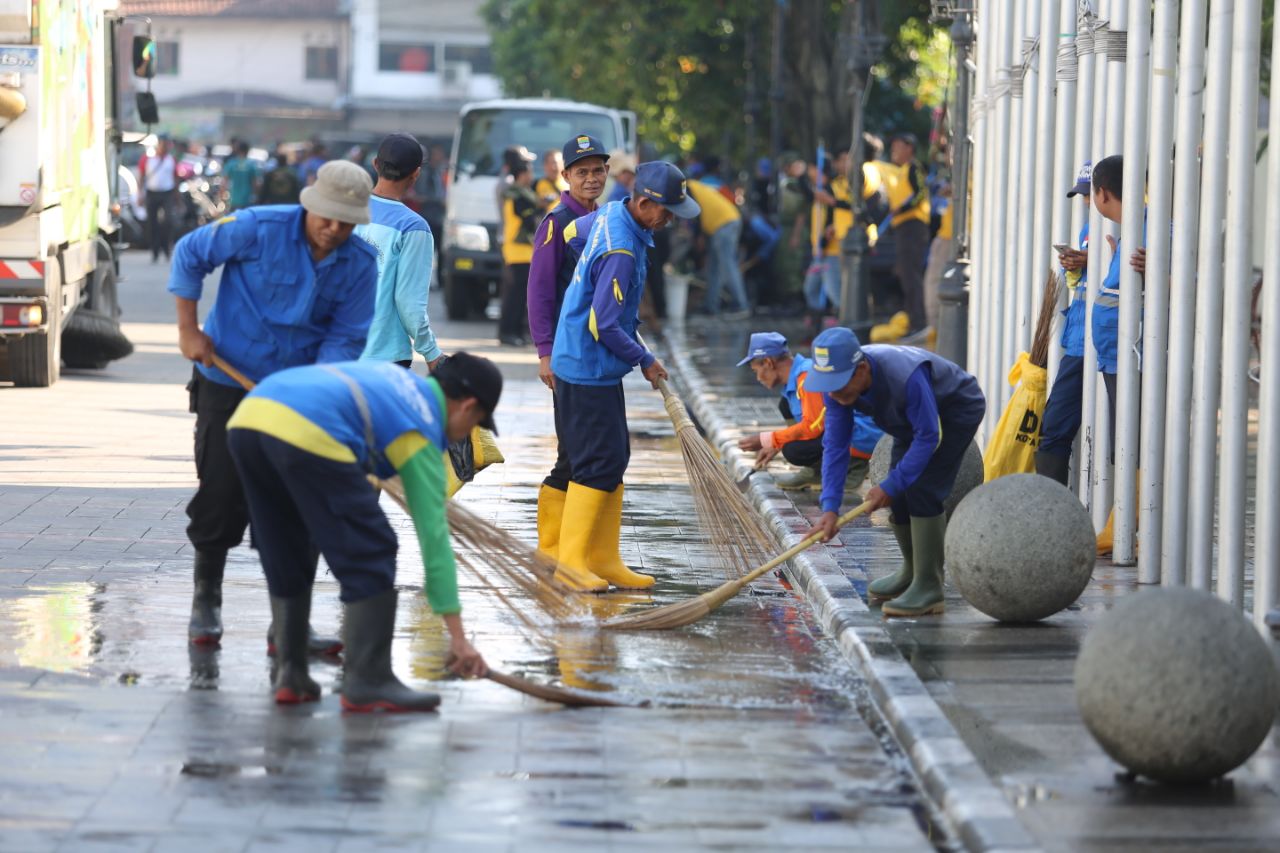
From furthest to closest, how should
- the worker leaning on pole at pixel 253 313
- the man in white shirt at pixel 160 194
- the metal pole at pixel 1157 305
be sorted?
the man in white shirt at pixel 160 194, the metal pole at pixel 1157 305, the worker leaning on pole at pixel 253 313

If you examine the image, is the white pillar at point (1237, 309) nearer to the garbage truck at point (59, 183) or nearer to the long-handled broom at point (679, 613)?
the long-handled broom at point (679, 613)

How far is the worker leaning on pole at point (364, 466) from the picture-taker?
6.66 metres

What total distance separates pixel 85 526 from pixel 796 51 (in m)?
21.3

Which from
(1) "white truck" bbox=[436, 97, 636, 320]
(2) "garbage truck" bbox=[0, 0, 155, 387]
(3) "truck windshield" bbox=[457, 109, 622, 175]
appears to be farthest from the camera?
(3) "truck windshield" bbox=[457, 109, 622, 175]

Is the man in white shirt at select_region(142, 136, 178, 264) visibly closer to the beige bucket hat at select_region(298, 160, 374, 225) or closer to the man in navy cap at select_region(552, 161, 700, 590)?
the man in navy cap at select_region(552, 161, 700, 590)

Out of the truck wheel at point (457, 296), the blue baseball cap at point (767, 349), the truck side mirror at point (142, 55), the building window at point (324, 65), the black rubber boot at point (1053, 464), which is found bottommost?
the truck wheel at point (457, 296)

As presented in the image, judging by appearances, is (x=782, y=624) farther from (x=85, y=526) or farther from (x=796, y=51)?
(x=796, y=51)

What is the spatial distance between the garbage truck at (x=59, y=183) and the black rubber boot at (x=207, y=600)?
8.54 metres

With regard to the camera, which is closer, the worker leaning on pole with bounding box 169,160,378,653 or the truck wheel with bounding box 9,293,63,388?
the worker leaning on pole with bounding box 169,160,378,653

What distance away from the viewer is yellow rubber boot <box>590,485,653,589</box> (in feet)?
31.9

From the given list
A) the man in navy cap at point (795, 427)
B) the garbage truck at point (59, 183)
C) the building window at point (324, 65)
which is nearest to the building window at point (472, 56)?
the building window at point (324, 65)

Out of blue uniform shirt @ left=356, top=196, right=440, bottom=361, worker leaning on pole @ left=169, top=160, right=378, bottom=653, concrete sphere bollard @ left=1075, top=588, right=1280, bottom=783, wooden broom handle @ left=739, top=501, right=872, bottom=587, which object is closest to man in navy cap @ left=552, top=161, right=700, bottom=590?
blue uniform shirt @ left=356, top=196, right=440, bottom=361

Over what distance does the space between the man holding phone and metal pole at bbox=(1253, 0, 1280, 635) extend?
271 cm

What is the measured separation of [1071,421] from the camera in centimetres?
1075
